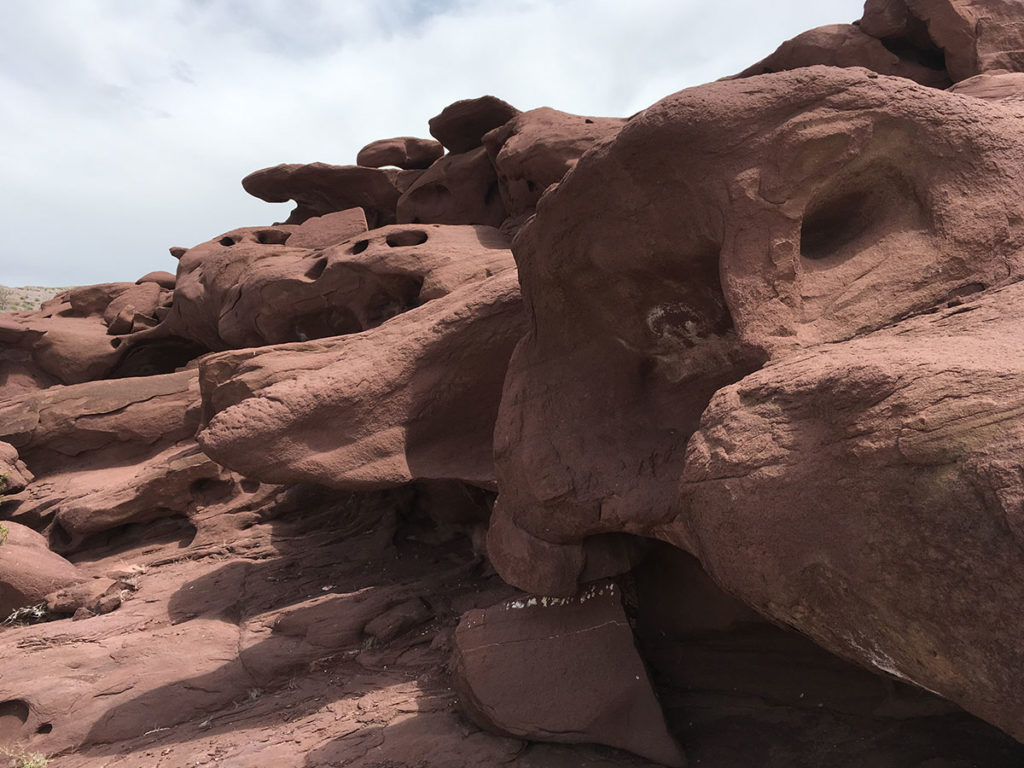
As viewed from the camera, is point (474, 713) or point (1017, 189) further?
point (474, 713)

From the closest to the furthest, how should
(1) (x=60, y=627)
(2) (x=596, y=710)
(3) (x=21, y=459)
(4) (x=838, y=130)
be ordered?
(4) (x=838, y=130)
(2) (x=596, y=710)
(1) (x=60, y=627)
(3) (x=21, y=459)

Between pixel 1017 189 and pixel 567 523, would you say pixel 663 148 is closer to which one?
pixel 1017 189

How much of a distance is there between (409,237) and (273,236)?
3.56 metres

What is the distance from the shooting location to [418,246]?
26.1 feet

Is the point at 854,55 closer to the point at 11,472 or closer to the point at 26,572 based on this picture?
the point at 26,572

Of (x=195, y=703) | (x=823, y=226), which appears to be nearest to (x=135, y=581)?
(x=195, y=703)

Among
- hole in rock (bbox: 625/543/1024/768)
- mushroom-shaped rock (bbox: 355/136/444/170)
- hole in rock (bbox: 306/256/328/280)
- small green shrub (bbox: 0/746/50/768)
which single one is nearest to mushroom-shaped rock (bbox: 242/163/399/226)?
mushroom-shaped rock (bbox: 355/136/444/170)

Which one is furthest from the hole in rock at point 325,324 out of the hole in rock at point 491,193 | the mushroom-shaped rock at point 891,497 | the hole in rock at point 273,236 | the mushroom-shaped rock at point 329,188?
the mushroom-shaped rock at point 891,497

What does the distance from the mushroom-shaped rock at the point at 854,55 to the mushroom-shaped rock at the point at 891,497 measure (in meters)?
6.86

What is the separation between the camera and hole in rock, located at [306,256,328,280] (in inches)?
332

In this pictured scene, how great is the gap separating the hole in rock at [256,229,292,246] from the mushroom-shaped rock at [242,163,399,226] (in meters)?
1.77

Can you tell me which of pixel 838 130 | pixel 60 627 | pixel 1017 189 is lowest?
pixel 60 627

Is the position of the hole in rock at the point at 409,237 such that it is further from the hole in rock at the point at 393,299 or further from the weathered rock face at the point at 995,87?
the weathered rock face at the point at 995,87

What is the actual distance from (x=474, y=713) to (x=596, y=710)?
66 cm
